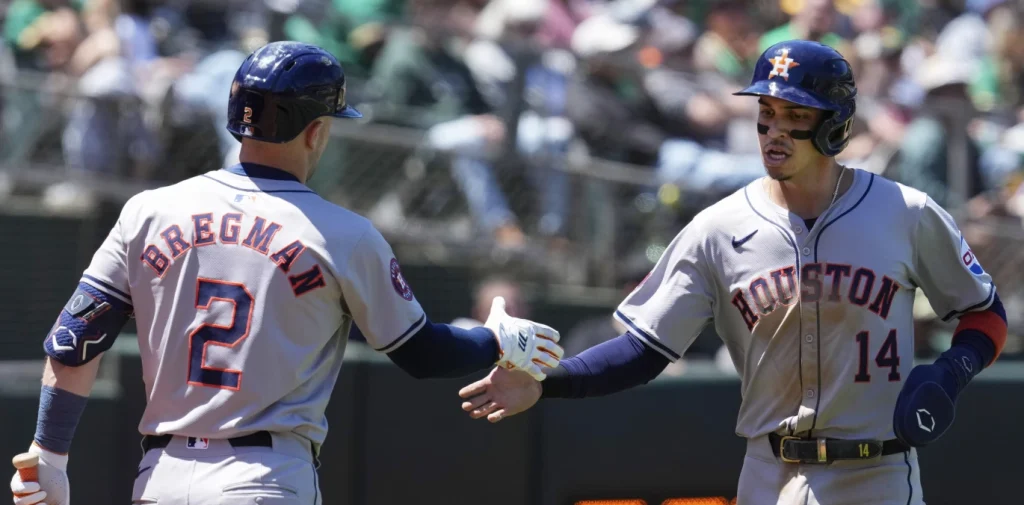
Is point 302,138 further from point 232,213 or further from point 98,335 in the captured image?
point 98,335

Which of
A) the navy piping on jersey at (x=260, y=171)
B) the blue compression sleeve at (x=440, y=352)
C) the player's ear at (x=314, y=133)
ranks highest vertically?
the player's ear at (x=314, y=133)

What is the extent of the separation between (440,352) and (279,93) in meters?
0.77

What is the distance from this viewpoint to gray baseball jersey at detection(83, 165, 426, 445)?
3299 mm

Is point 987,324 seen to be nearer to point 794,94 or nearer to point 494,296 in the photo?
point 794,94

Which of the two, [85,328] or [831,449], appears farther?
[831,449]

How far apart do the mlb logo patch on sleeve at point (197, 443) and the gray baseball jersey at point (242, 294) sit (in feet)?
0.08

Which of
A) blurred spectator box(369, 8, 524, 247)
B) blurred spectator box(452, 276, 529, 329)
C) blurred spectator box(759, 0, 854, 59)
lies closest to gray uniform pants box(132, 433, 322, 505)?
blurred spectator box(452, 276, 529, 329)

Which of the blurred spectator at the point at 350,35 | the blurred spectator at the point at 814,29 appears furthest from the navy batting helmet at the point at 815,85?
the blurred spectator at the point at 814,29

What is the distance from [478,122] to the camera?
7648 millimetres

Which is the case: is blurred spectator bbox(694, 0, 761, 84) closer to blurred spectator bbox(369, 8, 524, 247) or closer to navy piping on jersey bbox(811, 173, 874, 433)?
blurred spectator bbox(369, 8, 524, 247)

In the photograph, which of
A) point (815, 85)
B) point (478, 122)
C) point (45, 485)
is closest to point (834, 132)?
point (815, 85)

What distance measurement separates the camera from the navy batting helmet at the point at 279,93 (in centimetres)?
345

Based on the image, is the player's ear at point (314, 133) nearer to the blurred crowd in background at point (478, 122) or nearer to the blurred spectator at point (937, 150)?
the blurred crowd in background at point (478, 122)

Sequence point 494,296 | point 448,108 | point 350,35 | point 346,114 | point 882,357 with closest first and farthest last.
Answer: point 346,114, point 882,357, point 494,296, point 448,108, point 350,35
